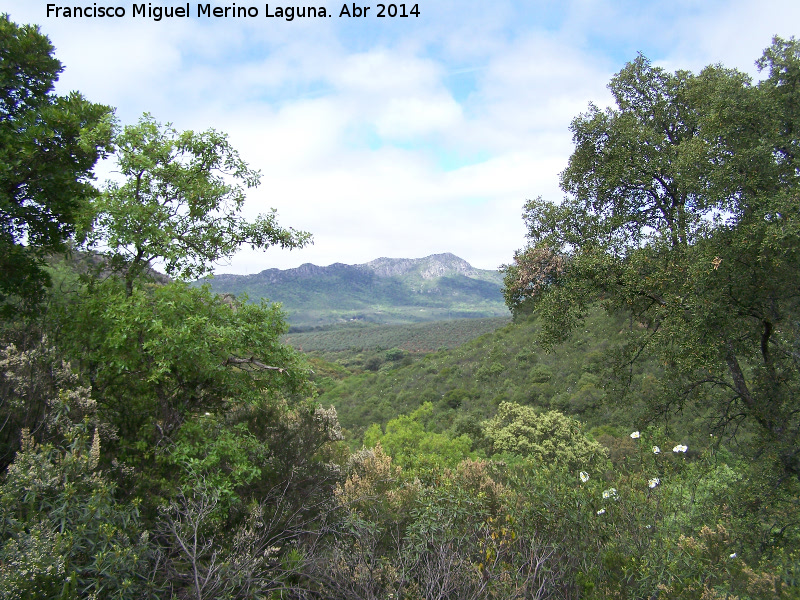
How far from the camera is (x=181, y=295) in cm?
589

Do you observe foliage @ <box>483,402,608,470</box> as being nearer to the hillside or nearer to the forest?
the hillside

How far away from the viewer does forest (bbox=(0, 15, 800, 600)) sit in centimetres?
414

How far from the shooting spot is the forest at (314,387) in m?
4.14

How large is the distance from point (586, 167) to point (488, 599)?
269 inches

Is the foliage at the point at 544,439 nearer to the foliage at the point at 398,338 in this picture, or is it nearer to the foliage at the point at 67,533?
the foliage at the point at 67,533

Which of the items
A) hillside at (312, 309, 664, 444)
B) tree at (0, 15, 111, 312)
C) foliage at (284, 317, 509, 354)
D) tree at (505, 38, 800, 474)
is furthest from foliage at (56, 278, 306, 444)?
foliage at (284, 317, 509, 354)

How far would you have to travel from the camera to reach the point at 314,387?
695cm

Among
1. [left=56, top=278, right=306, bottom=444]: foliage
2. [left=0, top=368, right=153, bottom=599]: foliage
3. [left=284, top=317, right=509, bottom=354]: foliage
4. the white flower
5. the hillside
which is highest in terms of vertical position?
[left=56, top=278, right=306, bottom=444]: foliage

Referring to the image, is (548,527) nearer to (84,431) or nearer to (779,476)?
(779,476)

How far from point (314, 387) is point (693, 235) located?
233 inches

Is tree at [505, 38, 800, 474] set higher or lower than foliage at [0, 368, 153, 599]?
higher

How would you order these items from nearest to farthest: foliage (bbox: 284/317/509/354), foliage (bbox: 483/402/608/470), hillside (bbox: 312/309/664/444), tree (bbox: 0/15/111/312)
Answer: tree (bbox: 0/15/111/312) < foliage (bbox: 483/402/608/470) < hillside (bbox: 312/309/664/444) < foliage (bbox: 284/317/509/354)

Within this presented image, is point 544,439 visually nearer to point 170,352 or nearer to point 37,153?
point 170,352

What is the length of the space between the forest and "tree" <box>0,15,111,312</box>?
1.5 inches
